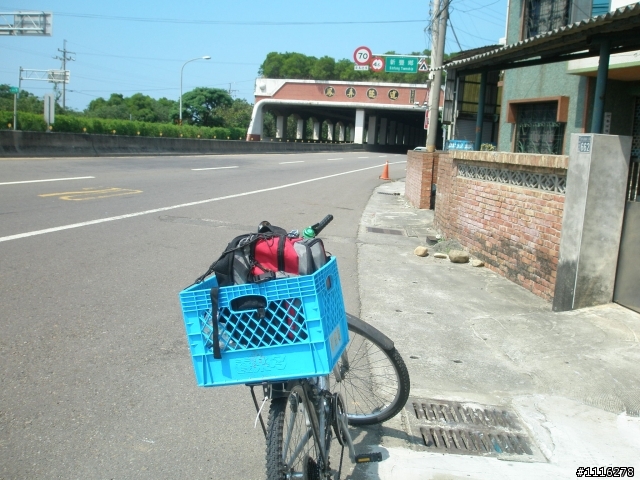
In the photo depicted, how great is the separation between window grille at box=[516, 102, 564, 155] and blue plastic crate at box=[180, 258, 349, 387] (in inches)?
618

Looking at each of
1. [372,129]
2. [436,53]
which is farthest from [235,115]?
[436,53]

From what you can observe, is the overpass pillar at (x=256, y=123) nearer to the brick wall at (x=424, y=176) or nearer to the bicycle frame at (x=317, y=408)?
the brick wall at (x=424, y=176)

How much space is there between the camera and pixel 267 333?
2771 millimetres

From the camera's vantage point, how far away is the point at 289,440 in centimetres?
297

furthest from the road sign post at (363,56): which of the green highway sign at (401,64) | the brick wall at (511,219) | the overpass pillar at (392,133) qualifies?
the overpass pillar at (392,133)

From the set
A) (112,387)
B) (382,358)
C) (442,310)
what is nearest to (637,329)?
(442,310)

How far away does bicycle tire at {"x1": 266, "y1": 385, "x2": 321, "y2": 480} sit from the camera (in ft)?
9.27

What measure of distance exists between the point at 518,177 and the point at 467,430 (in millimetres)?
4926

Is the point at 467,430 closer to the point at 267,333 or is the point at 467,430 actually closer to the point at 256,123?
the point at 267,333

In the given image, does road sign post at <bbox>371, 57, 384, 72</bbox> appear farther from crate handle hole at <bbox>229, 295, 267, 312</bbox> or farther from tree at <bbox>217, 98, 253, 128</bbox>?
tree at <bbox>217, 98, 253, 128</bbox>

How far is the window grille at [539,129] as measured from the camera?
17312 mm

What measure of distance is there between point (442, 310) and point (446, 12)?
13628 mm

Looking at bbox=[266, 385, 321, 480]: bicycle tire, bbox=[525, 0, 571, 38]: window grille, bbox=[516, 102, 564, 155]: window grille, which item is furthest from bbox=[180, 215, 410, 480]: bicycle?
bbox=[525, 0, 571, 38]: window grille

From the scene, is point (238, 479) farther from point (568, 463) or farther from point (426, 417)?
point (568, 463)
